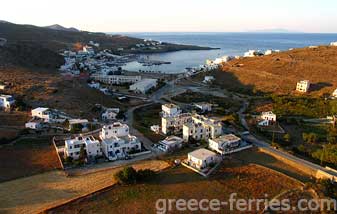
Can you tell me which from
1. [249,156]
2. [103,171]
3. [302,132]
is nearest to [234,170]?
[249,156]

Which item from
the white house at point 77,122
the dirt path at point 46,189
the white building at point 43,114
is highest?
the white building at point 43,114

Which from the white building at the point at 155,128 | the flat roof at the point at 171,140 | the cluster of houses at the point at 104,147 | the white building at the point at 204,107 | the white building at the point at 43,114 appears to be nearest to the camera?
the cluster of houses at the point at 104,147

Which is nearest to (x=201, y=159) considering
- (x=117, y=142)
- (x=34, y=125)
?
(x=117, y=142)

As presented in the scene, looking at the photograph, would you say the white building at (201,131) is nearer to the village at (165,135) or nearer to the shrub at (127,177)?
the village at (165,135)

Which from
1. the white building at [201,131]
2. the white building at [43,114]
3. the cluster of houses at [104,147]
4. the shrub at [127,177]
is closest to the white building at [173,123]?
the white building at [201,131]

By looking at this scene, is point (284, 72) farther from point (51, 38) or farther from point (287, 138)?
point (51, 38)

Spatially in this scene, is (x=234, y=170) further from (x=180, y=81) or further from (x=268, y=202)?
(x=180, y=81)
